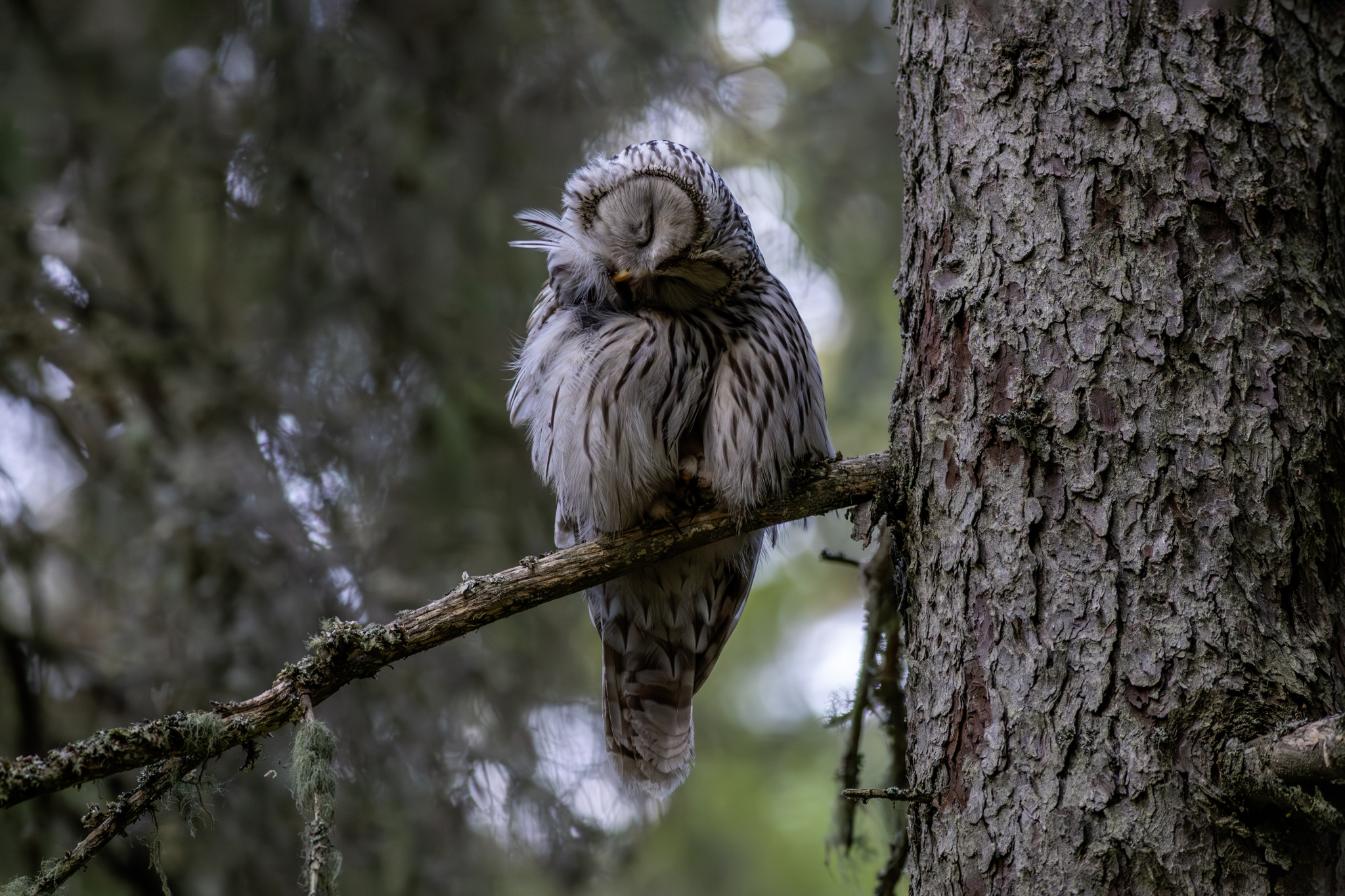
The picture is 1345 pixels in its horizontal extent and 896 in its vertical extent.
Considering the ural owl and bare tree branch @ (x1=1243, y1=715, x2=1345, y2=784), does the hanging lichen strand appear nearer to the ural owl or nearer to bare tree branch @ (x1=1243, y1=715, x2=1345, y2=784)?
the ural owl

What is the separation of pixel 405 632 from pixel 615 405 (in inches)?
33.7

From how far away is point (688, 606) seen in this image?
2924 millimetres

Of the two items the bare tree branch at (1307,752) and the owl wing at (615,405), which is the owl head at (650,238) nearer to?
the owl wing at (615,405)

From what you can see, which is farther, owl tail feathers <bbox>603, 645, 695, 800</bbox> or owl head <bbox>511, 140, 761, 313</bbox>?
owl tail feathers <bbox>603, 645, 695, 800</bbox>

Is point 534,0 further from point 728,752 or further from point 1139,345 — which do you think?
point 728,752

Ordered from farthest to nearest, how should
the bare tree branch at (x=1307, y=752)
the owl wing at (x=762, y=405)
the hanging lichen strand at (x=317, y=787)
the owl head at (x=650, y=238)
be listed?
the owl head at (x=650, y=238), the owl wing at (x=762, y=405), the hanging lichen strand at (x=317, y=787), the bare tree branch at (x=1307, y=752)

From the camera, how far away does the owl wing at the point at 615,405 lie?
7.97ft

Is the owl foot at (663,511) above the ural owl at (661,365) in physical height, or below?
below

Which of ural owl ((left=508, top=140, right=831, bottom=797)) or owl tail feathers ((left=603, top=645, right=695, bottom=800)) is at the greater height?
ural owl ((left=508, top=140, right=831, bottom=797))

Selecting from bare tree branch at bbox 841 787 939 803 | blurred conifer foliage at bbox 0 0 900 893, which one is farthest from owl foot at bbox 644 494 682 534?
blurred conifer foliage at bbox 0 0 900 893

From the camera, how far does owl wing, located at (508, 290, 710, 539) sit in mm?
2428

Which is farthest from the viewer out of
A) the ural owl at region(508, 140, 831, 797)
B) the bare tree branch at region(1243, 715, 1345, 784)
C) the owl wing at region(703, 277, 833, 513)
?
the ural owl at region(508, 140, 831, 797)

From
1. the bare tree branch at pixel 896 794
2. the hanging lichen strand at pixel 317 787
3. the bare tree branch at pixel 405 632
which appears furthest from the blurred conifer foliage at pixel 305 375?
the bare tree branch at pixel 896 794

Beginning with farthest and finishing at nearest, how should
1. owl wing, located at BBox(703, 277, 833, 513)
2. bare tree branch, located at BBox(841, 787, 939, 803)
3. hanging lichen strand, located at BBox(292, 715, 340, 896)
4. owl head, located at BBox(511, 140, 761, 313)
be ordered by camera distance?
owl head, located at BBox(511, 140, 761, 313), owl wing, located at BBox(703, 277, 833, 513), bare tree branch, located at BBox(841, 787, 939, 803), hanging lichen strand, located at BBox(292, 715, 340, 896)
